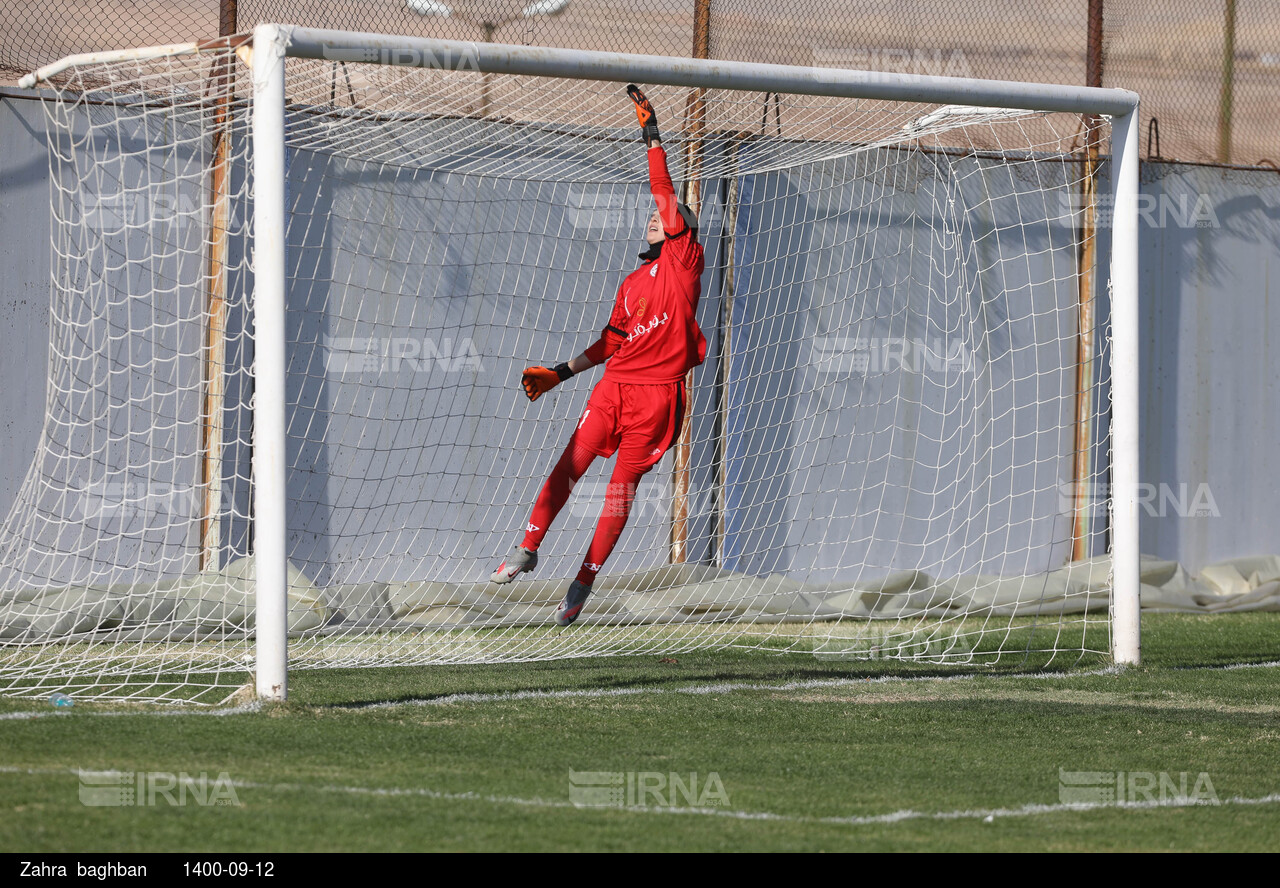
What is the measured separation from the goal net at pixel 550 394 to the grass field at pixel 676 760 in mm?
985

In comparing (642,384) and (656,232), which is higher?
(656,232)

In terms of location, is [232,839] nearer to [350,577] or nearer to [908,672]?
[908,672]

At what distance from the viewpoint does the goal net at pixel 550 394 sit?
7746 mm

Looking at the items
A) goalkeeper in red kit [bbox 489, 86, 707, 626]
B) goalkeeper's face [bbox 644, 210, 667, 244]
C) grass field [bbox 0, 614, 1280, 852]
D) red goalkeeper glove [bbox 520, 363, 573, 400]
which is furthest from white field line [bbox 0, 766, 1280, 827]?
goalkeeper's face [bbox 644, 210, 667, 244]

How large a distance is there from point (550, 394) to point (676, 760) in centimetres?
489

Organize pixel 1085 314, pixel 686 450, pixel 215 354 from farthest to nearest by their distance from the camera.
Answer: pixel 1085 314, pixel 686 450, pixel 215 354

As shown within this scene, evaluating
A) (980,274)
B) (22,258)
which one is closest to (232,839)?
(22,258)

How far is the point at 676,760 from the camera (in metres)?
4.71

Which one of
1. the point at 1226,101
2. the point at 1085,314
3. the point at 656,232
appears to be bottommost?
the point at 1085,314

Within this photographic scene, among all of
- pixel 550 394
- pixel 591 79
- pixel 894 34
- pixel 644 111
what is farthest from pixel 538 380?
pixel 894 34

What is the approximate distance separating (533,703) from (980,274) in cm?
578

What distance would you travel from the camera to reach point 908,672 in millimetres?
7094

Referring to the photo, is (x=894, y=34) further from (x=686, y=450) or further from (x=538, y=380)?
(x=538, y=380)

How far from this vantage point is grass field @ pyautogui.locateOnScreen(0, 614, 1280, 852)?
143 inches
